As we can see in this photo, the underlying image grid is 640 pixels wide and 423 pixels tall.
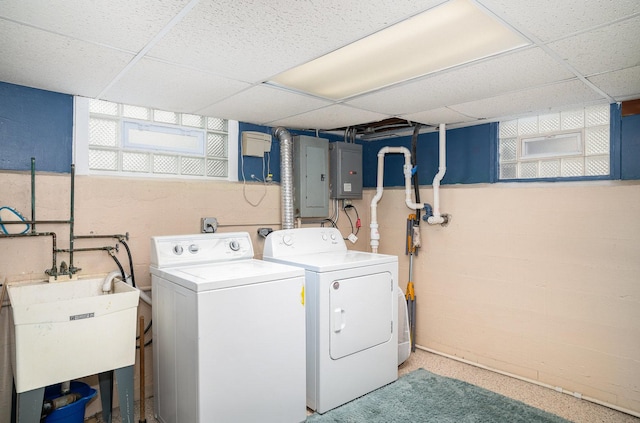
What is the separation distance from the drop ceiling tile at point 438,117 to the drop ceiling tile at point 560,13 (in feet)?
4.33

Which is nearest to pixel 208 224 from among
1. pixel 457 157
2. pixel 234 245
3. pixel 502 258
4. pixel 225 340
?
pixel 234 245

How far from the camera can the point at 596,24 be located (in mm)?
1528

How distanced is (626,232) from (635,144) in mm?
597

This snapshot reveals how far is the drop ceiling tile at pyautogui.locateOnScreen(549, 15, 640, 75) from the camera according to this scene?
1574mm

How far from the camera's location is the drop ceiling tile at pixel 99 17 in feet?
4.54

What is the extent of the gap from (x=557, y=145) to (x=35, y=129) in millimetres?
3645

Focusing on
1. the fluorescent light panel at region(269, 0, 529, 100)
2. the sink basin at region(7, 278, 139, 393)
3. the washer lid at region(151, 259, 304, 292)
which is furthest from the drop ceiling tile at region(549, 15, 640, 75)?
the sink basin at region(7, 278, 139, 393)

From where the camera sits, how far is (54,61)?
6.33ft

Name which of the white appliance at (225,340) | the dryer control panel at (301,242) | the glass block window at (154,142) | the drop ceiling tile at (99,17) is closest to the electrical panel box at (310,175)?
the dryer control panel at (301,242)

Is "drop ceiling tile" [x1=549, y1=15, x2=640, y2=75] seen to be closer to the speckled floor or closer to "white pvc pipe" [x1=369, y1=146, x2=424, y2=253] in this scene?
"white pvc pipe" [x1=369, y1=146, x2=424, y2=253]

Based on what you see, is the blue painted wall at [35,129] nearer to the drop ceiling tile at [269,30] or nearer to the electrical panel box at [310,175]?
the drop ceiling tile at [269,30]

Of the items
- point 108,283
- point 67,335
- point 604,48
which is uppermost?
point 604,48

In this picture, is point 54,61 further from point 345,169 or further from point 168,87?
point 345,169

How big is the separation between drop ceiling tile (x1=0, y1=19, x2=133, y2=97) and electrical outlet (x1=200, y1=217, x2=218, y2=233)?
111cm
